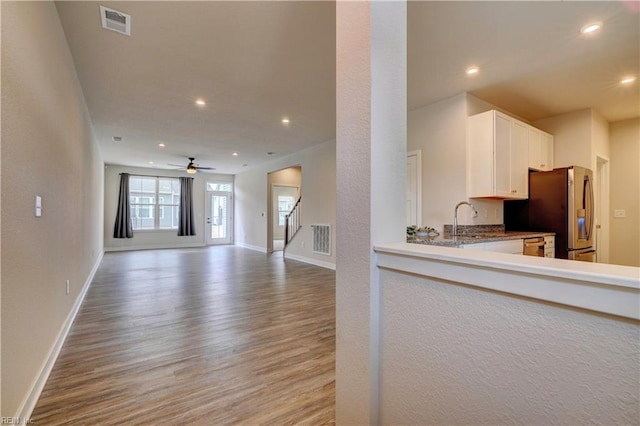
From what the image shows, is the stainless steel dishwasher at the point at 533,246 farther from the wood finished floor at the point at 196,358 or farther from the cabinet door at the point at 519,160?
the wood finished floor at the point at 196,358

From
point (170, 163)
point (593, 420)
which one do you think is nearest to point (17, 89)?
point (593, 420)

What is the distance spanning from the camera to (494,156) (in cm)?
341

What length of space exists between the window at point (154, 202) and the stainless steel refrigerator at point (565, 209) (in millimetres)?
9727

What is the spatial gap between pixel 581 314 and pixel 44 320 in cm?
285

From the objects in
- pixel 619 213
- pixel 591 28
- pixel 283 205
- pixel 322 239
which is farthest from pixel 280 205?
pixel 591 28

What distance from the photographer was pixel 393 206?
1226 millimetres

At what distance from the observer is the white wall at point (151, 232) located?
8.53 m

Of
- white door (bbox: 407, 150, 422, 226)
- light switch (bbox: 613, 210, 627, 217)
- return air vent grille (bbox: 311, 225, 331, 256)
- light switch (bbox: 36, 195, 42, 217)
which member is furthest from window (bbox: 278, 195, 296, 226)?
light switch (bbox: 36, 195, 42, 217)

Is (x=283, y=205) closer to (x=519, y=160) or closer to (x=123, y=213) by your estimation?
(x=123, y=213)

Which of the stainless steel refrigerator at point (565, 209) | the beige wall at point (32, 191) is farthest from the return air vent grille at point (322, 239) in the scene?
the beige wall at point (32, 191)

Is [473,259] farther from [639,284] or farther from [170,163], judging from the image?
[170,163]

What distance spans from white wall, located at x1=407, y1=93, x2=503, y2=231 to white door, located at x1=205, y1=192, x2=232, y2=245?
802 centimetres

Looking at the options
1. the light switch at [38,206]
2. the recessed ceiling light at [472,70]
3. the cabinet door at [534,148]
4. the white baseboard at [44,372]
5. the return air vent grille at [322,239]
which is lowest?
the white baseboard at [44,372]

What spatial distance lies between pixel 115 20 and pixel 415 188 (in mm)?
3775
